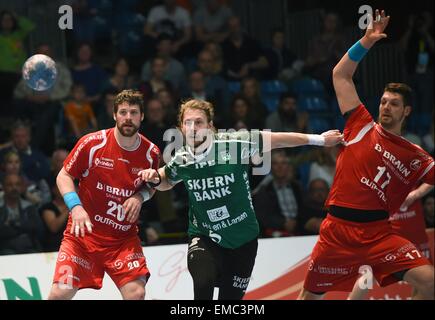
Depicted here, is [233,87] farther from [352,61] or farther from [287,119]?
[352,61]

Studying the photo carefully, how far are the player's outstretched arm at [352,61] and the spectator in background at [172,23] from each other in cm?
581

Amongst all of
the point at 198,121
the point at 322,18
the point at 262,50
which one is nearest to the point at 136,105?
the point at 198,121

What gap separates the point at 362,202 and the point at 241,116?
459 centimetres

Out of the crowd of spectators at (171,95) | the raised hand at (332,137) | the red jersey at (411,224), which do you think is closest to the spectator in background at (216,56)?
the crowd of spectators at (171,95)

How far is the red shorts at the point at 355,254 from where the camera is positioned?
7.89 m

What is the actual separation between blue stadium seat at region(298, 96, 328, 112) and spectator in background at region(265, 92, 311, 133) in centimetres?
64

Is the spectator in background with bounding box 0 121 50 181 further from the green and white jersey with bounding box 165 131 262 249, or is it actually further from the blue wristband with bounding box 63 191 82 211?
the green and white jersey with bounding box 165 131 262 249

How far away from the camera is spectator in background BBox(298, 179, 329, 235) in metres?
11.1

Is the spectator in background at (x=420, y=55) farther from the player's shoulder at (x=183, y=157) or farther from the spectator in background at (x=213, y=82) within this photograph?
the player's shoulder at (x=183, y=157)

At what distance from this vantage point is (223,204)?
7.43 meters

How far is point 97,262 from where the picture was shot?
308 inches

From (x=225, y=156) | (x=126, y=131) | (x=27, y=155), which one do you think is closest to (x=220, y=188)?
(x=225, y=156)
